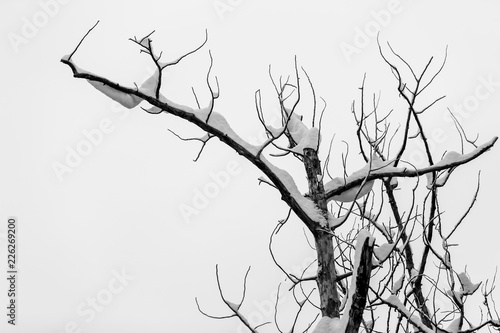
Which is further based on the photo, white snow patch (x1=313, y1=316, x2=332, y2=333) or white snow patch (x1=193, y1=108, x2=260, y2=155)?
white snow patch (x1=193, y1=108, x2=260, y2=155)

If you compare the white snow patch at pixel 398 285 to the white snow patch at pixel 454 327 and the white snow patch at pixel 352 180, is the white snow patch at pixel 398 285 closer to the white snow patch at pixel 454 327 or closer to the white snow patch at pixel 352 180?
the white snow patch at pixel 454 327

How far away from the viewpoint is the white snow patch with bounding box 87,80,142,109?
3.39 m

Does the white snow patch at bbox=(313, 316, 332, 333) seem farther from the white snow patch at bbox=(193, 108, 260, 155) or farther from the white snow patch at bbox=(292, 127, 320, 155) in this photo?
the white snow patch at bbox=(292, 127, 320, 155)

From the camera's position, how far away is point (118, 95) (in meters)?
3.44

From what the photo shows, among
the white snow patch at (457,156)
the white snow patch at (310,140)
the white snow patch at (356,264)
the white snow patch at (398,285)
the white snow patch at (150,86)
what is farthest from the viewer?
the white snow patch at (398,285)

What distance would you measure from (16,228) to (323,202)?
28.4ft

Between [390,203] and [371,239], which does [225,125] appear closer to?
[371,239]

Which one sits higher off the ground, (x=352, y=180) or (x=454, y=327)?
(x=352, y=180)

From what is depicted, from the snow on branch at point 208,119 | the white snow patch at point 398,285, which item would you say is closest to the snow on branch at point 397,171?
the snow on branch at point 208,119

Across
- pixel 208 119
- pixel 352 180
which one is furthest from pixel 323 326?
pixel 208 119

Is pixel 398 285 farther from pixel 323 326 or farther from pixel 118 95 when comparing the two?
pixel 118 95

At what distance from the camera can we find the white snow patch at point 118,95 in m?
3.39

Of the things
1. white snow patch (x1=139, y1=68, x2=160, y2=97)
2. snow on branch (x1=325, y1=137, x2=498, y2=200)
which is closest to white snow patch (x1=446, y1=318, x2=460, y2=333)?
snow on branch (x1=325, y1=137, x2=498, y2=200)

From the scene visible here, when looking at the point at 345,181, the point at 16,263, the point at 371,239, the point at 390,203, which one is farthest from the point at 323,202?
the point at 16,263
